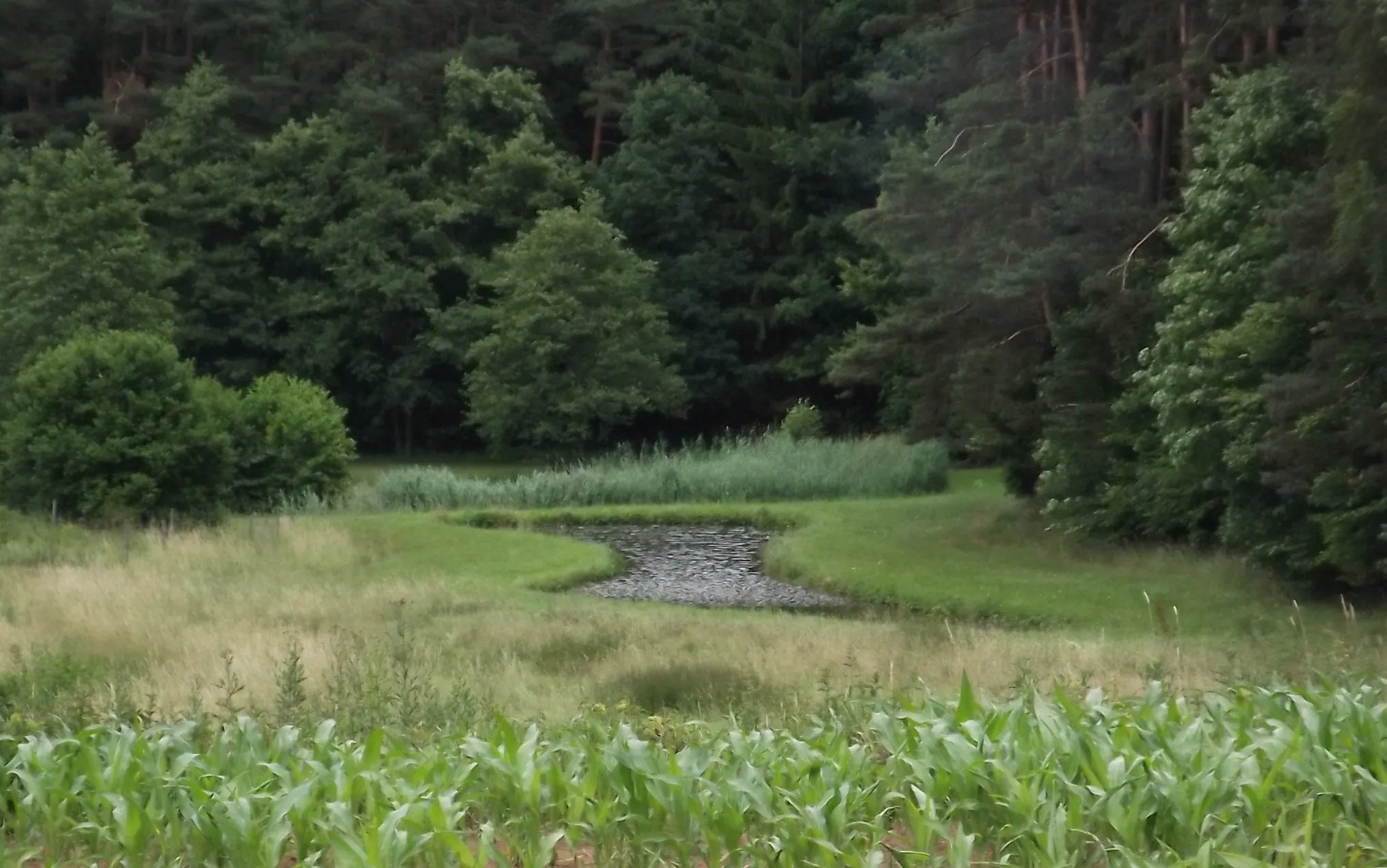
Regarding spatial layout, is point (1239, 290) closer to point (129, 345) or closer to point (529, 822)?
point (529, 822)

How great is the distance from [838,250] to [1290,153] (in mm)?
29432

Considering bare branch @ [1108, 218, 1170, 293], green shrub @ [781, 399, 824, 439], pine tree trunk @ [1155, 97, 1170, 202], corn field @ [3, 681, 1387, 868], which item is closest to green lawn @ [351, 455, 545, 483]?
green shrub @ [781, 399, 824, 439]

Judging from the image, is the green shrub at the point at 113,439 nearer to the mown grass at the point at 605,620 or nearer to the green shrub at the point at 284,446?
the green shrub at the point at 284,446

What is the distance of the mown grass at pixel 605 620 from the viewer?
33.3 feet

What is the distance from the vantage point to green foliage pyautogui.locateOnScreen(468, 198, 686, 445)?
135ft

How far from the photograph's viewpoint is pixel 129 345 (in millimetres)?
26297

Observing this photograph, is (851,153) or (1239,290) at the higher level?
(851,153)

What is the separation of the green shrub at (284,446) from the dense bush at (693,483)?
0.82 m

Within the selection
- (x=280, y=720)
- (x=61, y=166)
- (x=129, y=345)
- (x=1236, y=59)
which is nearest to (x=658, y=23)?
(x=61, y=166)

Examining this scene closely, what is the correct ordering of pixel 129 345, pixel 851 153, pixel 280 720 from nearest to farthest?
pixel 280 720, pixel 129 345, pixel 851 153

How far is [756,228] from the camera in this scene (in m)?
48.6

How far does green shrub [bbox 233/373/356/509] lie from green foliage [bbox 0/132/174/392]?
8350 millimetres

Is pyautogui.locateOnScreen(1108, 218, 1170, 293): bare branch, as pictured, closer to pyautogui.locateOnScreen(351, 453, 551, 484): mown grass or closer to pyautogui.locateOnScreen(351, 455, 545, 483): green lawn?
pyautogui.locateOnScreen(351, 455, 545, 483): green lawn

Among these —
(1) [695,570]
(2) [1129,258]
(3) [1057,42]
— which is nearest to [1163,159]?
(2) [1129,258]
